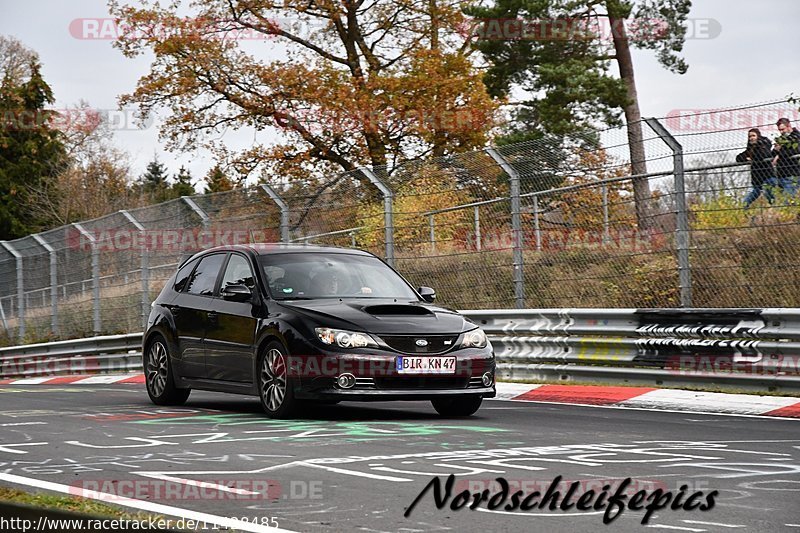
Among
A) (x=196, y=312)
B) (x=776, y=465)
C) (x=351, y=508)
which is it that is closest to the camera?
(x=351, y=508)

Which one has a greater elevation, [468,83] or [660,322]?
[468,83]

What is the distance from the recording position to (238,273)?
1209 centimetres

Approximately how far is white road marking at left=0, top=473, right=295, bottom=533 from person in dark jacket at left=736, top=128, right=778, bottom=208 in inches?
321

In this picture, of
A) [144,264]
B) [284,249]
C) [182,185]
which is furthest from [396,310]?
[182,185]

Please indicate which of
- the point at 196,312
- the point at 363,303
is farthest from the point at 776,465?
the point at 196,312

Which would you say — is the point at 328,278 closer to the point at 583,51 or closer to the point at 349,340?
the point at 349,340

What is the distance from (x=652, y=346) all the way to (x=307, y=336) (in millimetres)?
4199

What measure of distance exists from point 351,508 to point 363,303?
5.13 meters

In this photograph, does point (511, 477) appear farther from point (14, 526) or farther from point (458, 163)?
point (458, 163)

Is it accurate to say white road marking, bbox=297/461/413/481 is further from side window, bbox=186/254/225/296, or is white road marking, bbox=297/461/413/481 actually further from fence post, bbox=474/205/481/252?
fence post, bbox=474/205/481/252

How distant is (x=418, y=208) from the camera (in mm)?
17125

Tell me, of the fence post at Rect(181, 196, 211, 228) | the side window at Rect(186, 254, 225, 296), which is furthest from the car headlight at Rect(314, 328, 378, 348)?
the fence post at Rect(181, 196, 211, 228)

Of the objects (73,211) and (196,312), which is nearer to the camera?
(196,312)

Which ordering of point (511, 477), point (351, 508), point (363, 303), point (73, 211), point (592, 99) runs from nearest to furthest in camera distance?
point (351, 508) < point (511, 477) < point (363, 303) < point (592, 99) < point (73, 211)
